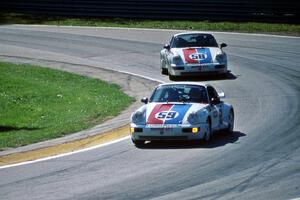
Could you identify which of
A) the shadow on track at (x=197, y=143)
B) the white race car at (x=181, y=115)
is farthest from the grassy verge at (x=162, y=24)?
the shadow on track at (x=197, y=143)

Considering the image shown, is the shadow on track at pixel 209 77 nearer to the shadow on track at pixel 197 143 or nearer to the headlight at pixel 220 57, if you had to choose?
the headlight at pixel 220 57

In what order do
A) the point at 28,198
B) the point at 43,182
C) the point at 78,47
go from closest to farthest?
the point at 28,198 → the point at 43,182 → the point at 78,47

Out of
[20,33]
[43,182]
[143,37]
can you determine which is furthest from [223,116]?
[20,33]

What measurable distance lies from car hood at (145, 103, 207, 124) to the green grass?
80.1 inches

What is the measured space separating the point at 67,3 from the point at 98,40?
25.3 ft

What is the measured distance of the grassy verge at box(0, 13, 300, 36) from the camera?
125 ft

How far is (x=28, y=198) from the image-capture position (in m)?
11.5

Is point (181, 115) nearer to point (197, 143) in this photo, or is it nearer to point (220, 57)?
point (197, 143)

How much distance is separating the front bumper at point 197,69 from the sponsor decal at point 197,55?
0.17 metres

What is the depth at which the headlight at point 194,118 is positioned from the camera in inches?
621

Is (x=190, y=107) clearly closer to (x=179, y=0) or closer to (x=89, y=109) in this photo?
(x=89, y=109)

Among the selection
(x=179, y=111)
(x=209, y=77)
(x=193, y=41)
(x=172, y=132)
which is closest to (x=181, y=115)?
(x=179, y=111)

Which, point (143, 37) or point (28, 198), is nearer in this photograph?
point (28, 198)

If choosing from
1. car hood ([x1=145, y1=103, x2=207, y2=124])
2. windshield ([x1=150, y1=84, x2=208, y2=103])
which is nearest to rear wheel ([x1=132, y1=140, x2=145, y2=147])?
car hood ([x1=145, y1=103, x2=207, y2=124])
